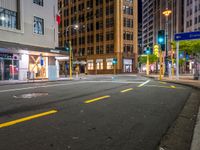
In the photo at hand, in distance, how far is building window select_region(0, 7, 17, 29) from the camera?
24034mm

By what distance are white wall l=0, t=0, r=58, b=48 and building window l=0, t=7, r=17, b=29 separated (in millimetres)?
812

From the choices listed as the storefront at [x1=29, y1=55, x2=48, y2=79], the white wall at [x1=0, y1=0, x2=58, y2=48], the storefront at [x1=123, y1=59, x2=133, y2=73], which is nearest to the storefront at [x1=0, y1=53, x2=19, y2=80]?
the white wall at [x1=0, y1=0, x2=58, y2=48]

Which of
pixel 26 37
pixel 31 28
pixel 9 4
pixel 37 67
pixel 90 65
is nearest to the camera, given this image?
pixel 9 4

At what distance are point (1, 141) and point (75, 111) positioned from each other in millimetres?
2709

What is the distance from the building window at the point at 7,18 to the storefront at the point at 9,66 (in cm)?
346

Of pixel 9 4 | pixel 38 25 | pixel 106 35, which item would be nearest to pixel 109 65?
pixel 106 35

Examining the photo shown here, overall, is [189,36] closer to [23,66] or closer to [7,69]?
[23,66]

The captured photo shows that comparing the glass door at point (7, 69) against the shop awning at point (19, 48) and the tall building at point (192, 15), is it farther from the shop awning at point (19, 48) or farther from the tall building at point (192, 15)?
the tall building at point (192, 15)

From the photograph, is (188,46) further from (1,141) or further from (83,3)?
(83,3)

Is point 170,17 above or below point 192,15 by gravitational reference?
above

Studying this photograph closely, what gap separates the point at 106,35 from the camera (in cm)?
6569

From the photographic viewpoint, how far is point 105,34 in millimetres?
65812

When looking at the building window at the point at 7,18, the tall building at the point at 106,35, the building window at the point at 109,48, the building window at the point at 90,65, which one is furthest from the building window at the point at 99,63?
the building window at the point at 7,18

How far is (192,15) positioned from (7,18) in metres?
63.2
